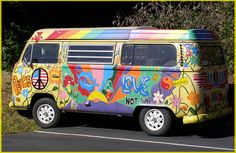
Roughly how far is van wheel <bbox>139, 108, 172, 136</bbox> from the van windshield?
4.12ft

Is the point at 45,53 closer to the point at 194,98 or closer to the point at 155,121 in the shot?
the point at 155,121

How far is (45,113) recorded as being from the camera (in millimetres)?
11875

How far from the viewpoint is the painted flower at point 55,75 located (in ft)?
38.1

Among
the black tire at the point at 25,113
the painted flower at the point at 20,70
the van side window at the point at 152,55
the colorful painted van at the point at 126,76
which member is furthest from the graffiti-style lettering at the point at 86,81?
the black tire at the point at 25,113

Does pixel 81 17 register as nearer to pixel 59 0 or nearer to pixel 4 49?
pixel 59 0

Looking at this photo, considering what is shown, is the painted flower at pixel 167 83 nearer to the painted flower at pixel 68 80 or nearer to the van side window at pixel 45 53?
the painted flower at pixel 68 80

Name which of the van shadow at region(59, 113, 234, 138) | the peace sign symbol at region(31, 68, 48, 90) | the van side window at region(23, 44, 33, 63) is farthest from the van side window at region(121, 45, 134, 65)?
the van side window at region(23, 44, 33, 63)

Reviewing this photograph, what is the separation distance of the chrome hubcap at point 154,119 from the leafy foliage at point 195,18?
15.1 feet

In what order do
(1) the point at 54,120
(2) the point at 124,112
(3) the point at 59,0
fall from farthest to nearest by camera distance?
1. (3) the point at 59,0
2. (1) the point at 54,120
3. (2) the point at 124,112

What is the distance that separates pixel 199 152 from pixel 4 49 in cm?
1012

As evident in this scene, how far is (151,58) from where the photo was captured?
10781 mm

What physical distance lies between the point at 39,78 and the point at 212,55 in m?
3.66

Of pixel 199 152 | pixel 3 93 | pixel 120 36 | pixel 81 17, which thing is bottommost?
pixel 199 152

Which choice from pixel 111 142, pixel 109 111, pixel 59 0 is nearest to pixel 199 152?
pixel 111 142
